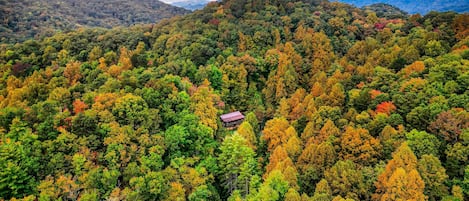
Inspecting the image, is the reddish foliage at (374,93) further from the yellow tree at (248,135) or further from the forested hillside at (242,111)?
the yellow tree at (248,135)

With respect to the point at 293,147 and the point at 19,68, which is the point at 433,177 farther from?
the point at 19,68

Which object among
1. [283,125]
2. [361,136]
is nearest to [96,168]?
[283,125]

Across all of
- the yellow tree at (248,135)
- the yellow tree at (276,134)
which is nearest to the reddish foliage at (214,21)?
the yellow tree at (276,134)

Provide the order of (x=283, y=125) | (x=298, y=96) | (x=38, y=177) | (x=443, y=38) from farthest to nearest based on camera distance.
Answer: (x=443, y=38) → (x=298, y=96) → (x=283, y=125) → (x=38, y=177)

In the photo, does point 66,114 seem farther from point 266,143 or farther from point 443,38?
point 443,38

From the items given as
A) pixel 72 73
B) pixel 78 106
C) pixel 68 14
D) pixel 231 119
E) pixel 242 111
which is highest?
pixel 78 106

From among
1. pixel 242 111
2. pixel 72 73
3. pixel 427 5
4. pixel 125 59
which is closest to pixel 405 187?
pixel 242 111

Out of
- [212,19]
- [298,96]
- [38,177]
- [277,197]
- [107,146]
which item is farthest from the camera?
[212,19]
